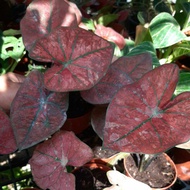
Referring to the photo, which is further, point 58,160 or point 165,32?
point 165,32

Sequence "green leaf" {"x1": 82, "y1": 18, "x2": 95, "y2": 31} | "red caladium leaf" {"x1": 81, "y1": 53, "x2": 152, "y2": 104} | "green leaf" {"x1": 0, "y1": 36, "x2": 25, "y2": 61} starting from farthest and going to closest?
"green leaf" {"x1": 82, "y1": 18, "x2": 95, "y2": 31} < "green leaf" {"x1": 0, "y1": 36, "x2": 25, "y2": 61} < "red caladium leaf" {"x1": 81, "y1": 53, "x2": 152, "y2": 104}

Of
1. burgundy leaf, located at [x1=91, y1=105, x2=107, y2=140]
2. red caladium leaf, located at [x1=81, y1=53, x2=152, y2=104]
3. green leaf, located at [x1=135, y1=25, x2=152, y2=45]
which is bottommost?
burgundy leaf, located at [x1=91, y1=105, x2=107, y2=140]

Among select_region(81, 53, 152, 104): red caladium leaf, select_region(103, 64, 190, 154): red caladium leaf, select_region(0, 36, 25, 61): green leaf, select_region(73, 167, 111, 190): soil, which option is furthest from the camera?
select_region(0, 36, 25, 61): green leaf

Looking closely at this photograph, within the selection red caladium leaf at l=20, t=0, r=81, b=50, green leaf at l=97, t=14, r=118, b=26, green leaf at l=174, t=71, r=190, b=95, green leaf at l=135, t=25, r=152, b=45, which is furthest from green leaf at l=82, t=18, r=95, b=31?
green leaf at l=174, t=71, r=190, b=95

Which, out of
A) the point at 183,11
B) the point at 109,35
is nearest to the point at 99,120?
the point at 109,35

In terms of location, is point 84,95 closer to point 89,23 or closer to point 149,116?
point 149,116

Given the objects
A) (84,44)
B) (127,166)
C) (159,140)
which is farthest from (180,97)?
(127,166)

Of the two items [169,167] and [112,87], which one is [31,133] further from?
[169,167]

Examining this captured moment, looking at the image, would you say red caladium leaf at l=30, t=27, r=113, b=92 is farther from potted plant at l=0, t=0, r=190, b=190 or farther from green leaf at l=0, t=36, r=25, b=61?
green leaf at l=0, t=36, r=25, b=61
